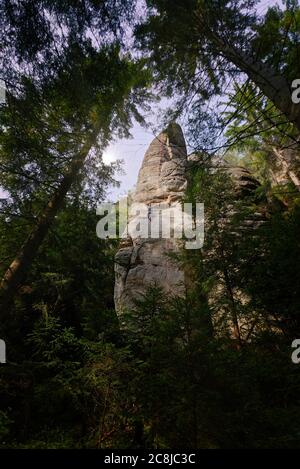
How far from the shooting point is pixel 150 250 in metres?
14.6

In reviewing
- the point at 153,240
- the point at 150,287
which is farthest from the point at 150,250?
the point at 150,287

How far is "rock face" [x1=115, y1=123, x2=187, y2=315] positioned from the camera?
1323 centimetres

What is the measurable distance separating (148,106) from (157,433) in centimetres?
1041

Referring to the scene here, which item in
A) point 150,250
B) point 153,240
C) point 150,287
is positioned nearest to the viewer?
point 150,287

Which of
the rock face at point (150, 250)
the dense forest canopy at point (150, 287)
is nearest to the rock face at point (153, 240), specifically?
the rock face at point (150, 250)

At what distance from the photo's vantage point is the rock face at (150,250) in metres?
13.2

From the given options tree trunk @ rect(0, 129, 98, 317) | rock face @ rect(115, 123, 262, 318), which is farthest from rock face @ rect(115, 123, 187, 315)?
tree trunk @ rect(0, 129, 98, 317)

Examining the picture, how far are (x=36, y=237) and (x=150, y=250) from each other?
822cm

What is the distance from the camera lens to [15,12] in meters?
4.92

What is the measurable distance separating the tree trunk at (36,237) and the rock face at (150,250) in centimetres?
366

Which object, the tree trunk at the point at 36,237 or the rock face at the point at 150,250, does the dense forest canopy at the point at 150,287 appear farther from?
the rock face at the point at 150,250

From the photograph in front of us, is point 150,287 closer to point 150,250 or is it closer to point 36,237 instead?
point 36,237

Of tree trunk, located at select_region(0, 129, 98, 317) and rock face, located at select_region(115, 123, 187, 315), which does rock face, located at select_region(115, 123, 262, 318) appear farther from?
tree trunk, located at select_region(0, 129, 98, 317)
